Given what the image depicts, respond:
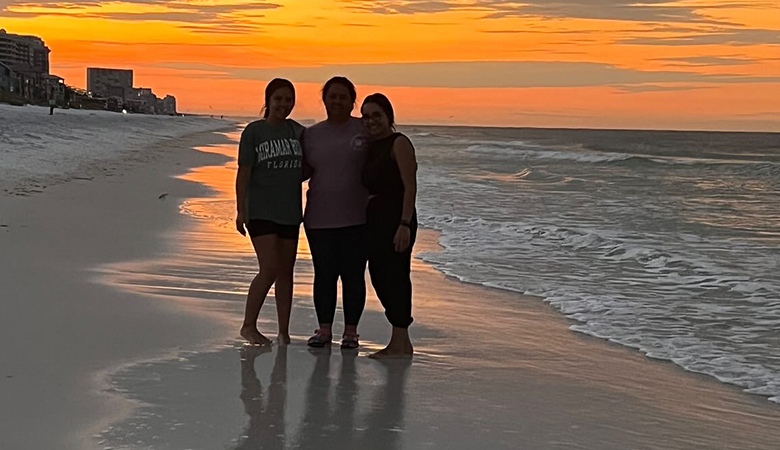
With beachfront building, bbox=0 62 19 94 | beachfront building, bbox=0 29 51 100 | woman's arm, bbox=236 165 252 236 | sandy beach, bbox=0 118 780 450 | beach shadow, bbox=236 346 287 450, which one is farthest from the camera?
beachfront building, bbox=0 29 51 100

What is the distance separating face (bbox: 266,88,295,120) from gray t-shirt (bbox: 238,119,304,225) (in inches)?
2.4

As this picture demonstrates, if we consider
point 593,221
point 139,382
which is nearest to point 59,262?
point 139,382

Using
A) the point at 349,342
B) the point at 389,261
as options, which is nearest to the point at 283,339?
the point at 349,342

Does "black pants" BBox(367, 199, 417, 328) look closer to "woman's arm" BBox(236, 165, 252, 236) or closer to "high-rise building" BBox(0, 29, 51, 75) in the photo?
"woman's arm" BBox(236, 165, 252, 236)

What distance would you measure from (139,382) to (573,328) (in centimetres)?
308

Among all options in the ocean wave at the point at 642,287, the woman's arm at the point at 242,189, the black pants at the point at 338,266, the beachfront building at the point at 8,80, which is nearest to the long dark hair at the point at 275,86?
the woman's arm at the point at 242,189

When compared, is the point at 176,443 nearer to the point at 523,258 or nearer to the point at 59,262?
the point at 59,262

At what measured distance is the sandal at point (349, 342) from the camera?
5469 millimetres

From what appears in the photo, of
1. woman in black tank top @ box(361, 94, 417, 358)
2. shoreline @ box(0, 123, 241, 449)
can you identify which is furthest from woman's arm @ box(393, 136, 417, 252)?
shoreline @ box(0, 123, 241, 449)

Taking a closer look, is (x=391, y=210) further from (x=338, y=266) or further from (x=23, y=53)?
(x=23, y=53)

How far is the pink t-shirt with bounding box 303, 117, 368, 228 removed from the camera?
5.32m

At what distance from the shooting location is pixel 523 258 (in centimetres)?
982

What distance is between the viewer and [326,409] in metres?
4.18

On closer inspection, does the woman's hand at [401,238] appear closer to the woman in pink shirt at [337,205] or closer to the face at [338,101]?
the woman in pink shirt at [337,205]
